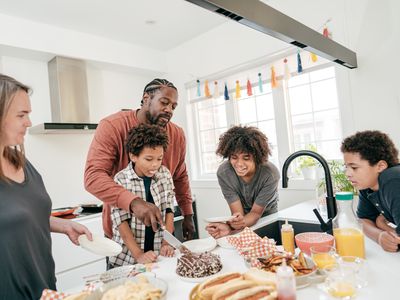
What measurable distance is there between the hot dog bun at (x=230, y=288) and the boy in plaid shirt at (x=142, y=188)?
617 mm

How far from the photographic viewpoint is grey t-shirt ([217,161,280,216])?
165cm

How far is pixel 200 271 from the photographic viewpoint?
85cm

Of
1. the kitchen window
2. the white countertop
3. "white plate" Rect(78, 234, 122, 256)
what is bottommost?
Answer: the white countertop

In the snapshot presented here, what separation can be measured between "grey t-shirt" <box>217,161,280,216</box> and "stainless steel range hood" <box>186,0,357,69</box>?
69 cm

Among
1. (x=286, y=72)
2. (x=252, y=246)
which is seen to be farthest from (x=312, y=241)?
(x=286, y=72)

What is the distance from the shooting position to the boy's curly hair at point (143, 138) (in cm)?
133

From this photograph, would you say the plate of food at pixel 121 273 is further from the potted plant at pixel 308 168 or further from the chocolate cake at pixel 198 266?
the potted plant at pixel 308 168

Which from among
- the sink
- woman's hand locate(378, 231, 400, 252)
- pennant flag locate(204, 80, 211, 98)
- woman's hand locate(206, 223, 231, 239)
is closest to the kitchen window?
pennant flag locate(204, 80, 211, 98)

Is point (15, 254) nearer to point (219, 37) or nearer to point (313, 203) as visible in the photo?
point (313, 203)

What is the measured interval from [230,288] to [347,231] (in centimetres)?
51

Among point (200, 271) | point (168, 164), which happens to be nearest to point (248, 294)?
point (200, 271)

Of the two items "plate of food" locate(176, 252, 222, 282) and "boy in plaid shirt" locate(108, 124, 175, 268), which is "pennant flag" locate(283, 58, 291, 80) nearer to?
"boy in plaid shirt" locate(108, 124, 175, 268)

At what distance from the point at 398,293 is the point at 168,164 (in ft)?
3.75

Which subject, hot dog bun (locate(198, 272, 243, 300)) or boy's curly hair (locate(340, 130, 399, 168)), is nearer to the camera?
hot dog bun (locate(198, 272, 243, 300))
